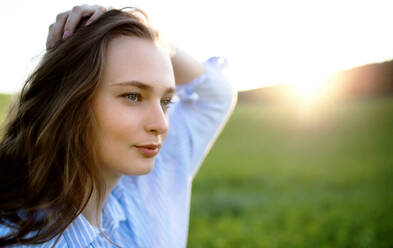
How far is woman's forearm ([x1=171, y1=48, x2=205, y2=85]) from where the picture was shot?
229 centimetres

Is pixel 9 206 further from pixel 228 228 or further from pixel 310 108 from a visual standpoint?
pixel 310 108

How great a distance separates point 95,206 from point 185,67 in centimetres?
99

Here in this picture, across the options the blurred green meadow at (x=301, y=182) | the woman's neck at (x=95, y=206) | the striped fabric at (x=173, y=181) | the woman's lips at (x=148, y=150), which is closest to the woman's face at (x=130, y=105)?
the woman's lips at (x=148, y=150)

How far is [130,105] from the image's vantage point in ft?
5.49

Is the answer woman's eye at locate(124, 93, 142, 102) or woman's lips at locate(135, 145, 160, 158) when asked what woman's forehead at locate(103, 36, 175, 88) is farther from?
woman's lips at locate(135, 145, 160, 158)

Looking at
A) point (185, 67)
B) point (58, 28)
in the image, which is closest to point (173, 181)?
point (185, 67)

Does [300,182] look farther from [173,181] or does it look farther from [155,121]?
[155,121]

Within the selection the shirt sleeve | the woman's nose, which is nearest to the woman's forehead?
the woman's nose

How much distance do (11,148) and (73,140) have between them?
0.34 meters

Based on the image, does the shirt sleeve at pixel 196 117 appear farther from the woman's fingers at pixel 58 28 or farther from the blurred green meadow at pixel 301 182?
the blurred green meadow at pixel 301 182

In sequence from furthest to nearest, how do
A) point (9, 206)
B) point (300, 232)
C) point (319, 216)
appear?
point (319, 216) → point (300, 232) → point (9, 206)

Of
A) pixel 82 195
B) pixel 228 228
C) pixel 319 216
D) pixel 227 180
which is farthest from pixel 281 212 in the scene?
pixel 82 195

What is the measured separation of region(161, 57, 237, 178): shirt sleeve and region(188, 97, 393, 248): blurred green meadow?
8.68 ft

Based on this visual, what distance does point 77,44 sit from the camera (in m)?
1.71
